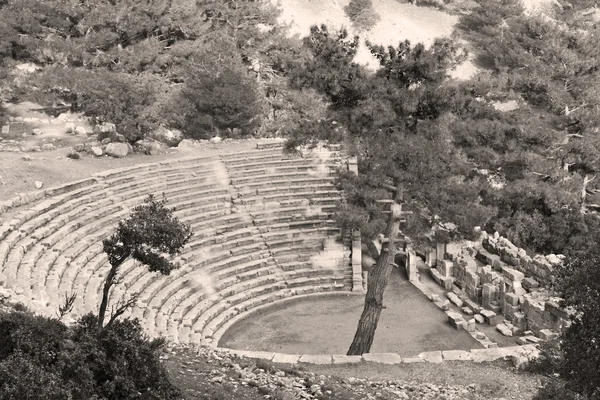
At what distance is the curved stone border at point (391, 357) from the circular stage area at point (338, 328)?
260 cm

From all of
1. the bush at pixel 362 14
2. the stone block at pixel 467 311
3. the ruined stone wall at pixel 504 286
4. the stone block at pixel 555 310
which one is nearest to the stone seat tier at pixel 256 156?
the ruined stone wall at pixel 504 286

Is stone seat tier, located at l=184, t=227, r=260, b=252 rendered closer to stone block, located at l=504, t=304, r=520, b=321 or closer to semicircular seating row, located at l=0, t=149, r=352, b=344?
semicircular seating row, located at l=0, t=149, r=352, b=344

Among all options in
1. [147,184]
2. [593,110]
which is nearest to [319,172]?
[147,184]

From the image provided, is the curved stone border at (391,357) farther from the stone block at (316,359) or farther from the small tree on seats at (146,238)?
the small tree on seats at (146,238)

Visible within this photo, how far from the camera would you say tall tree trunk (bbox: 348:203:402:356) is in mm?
18125

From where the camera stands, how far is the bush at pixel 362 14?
55.6 meters

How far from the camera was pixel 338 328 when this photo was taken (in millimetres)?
21750

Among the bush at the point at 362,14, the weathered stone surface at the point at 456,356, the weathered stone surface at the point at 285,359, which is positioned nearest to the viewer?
the weathered stone surface at the point at 285,359

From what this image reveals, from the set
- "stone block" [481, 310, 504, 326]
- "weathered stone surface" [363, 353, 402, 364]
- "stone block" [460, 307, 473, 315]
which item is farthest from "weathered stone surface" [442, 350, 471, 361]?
"stone block" [460, 307, 473, 315]

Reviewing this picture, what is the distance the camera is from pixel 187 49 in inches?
1572

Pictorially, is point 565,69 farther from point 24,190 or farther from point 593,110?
point 24,190

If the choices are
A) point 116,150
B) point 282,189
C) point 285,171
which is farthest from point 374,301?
point 116,150

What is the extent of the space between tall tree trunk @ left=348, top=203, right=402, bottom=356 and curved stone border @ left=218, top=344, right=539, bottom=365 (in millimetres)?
838

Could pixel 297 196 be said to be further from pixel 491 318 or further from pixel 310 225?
pixel 491 318
